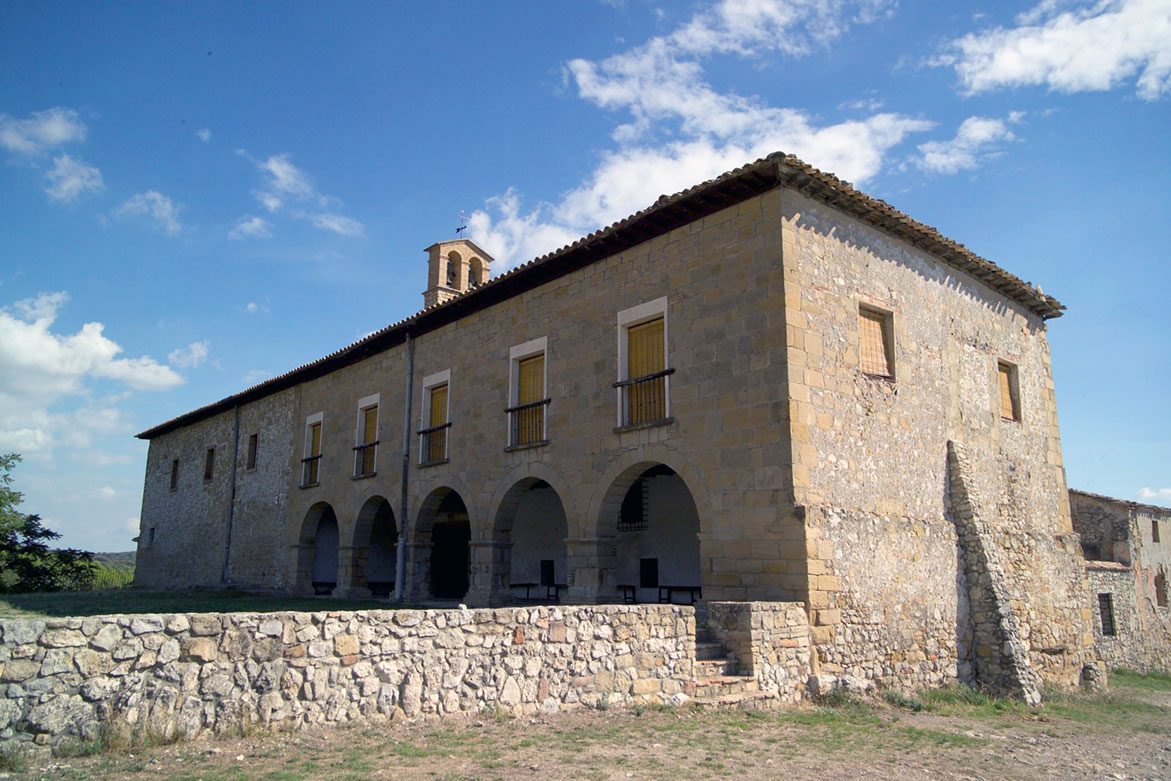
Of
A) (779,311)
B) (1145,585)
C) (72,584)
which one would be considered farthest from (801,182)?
(72,584)

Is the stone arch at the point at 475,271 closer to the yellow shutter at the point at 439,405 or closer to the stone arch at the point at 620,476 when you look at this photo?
the yellow shutter at the point at 439,405

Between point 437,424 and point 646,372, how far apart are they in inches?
216

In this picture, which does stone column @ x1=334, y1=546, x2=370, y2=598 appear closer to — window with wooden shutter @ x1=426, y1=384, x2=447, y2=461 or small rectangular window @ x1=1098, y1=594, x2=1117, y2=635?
window with wooden shutter @ x1=426, y1=384, x2=447, y2=461

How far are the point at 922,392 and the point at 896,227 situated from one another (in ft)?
7.56

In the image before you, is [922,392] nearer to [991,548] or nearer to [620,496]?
[991,548]

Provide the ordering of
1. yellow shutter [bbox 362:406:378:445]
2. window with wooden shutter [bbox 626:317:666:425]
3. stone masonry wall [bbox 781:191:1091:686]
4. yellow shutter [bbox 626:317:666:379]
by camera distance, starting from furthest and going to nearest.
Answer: yellow shutter [bbox 362:406:378:445], yellow shutter [bbox 626:317:666:379], window with wooden shutter [bbox 626:317:666:425], stone masonry wall [bbox 781:191:1091:686]

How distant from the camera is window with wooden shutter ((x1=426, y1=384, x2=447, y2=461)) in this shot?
48.9 ft

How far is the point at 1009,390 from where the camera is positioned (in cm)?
1344

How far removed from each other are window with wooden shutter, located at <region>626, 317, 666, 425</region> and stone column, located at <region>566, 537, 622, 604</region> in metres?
1.77

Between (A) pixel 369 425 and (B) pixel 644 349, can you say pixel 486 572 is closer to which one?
(B) pixel 644 349

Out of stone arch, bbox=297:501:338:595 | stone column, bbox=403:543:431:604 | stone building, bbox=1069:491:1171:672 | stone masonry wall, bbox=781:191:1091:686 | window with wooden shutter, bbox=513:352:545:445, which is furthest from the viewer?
stone arch, bbox=297:501:338:595

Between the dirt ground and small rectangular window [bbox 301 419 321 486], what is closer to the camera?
the dirt ground

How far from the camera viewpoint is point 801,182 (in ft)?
32.7

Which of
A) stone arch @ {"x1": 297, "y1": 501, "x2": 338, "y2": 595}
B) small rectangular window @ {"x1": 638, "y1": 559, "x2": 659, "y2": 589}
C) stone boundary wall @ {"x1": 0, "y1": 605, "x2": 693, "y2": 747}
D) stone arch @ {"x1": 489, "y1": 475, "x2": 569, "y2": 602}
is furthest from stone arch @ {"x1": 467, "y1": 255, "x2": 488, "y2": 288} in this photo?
stone boundary wall @ {"x1": 0, "y1": 605, "x2": 693, "y2": 747}
